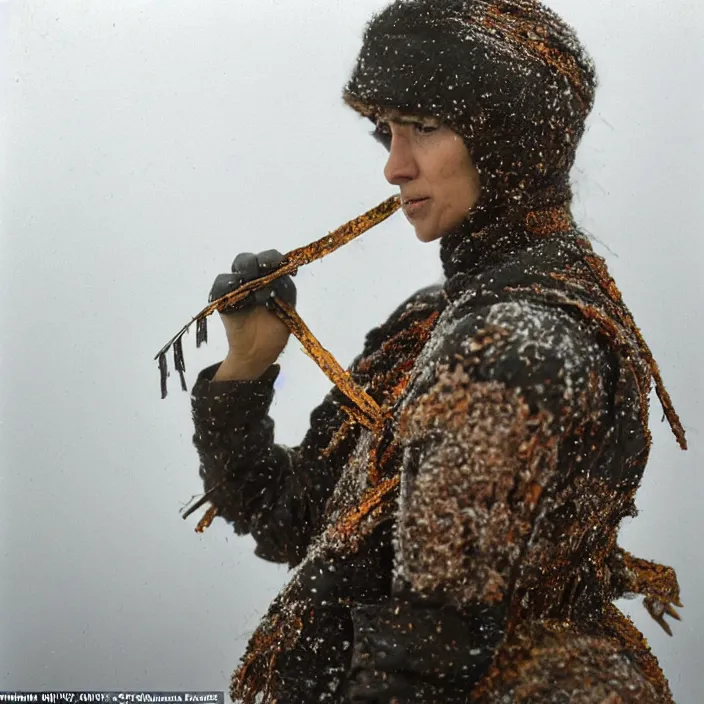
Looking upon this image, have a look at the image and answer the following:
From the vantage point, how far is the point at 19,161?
5.69 feet

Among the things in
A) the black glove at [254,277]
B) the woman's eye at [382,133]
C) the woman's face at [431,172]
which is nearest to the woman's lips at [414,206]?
the woman's face at [431,172]

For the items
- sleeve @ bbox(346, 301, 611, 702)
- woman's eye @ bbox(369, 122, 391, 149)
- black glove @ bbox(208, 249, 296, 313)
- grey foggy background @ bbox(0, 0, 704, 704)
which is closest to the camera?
sleeve @ bbox(346, 301, 611, 702)

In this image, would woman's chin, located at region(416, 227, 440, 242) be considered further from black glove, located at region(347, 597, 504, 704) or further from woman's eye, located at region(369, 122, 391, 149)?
black glove, located at region(347, 597, 504, 704)

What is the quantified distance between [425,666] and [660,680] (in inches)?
12.7

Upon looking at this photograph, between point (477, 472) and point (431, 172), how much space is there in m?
0.33

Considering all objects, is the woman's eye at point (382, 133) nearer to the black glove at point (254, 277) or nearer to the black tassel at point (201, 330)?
the black glove at point (254, 277)

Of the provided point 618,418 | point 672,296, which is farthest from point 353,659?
point 672,296

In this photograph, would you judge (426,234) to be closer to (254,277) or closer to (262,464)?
(254,277)

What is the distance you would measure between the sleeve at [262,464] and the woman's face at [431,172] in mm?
341

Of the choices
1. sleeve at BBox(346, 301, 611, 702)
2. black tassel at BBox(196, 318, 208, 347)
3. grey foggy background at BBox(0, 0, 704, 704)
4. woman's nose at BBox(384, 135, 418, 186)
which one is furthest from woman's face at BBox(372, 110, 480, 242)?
grey foggy background at BBox(0, 0, 704, 704)

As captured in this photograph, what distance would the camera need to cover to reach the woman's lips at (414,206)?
3.83 feet

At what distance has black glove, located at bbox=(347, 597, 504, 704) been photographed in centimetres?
103

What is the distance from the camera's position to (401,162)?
116 centimetres

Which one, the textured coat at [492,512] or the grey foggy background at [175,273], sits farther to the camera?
the grey foggy background at [175,273]
